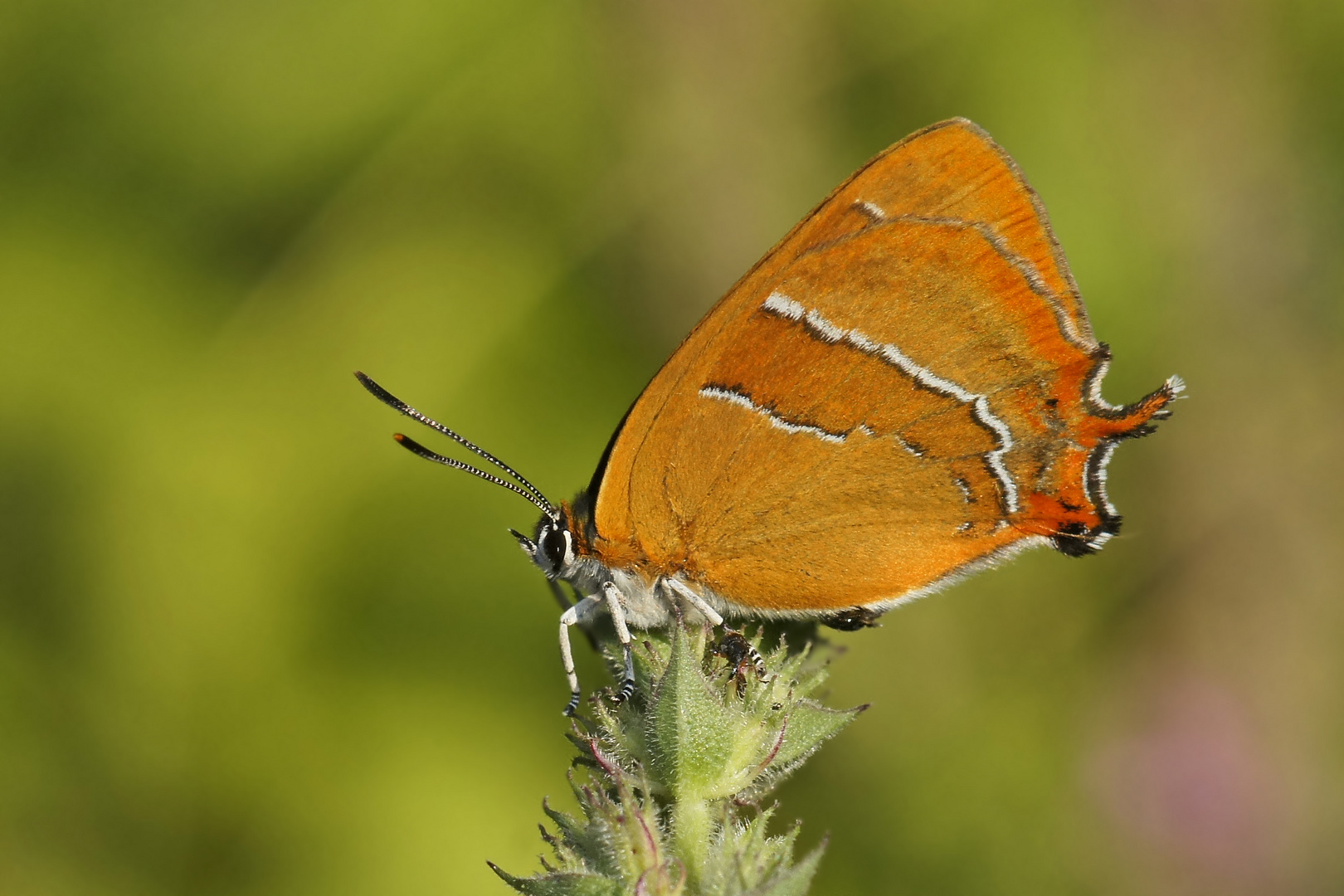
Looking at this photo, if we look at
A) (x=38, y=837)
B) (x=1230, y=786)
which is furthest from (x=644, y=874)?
(x=1230, y=786)

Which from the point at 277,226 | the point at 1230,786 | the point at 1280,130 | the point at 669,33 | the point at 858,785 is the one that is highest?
the point at 1280,130

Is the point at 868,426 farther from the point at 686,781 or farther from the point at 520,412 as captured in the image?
the point at 520,412

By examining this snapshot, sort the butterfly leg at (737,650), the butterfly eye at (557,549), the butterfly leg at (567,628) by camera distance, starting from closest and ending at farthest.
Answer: the butterfly leg at (737,650), the butterfly leg at (567,628), the butterfly eye at (557,549)

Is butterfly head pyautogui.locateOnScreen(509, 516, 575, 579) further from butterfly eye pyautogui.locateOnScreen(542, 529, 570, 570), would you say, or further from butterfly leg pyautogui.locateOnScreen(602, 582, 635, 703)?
butterfly leg pyautogui.locateOnScreen(602, 582, 635, 703)

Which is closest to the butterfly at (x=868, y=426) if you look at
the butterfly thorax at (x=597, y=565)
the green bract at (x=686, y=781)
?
the butterfly thorax at (x=597, y=565)

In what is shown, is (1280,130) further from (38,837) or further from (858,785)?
(38,837)

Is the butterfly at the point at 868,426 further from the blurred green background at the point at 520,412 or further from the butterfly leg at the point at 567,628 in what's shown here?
the blurred green background at the point at 520,412
